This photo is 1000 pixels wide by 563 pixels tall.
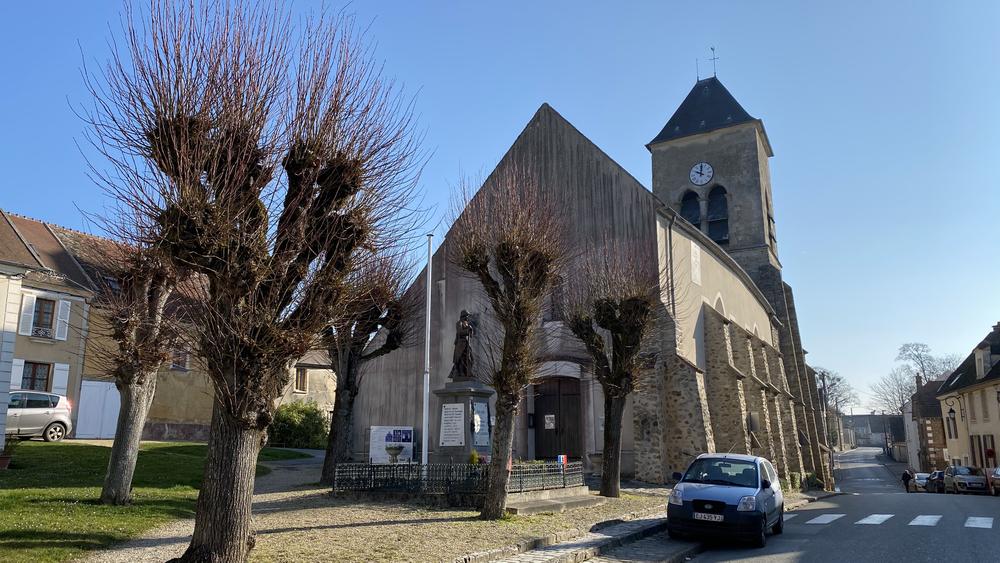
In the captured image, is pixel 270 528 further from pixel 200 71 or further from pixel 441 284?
pixel 441 284

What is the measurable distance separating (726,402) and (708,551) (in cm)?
1269

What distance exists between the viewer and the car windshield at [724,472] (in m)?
11.2

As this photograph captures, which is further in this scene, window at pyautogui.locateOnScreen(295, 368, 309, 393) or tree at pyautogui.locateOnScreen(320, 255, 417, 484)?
window at pyautogui.locateOnScreen(295, 368, 309, 393)

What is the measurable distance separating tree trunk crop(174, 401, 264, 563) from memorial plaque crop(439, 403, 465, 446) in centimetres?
775

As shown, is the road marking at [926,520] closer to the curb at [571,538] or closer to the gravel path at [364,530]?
the gravel path at [364,530]

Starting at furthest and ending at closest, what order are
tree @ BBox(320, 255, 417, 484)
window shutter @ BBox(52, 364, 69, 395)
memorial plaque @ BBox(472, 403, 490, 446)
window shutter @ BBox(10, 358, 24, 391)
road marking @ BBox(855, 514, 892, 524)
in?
1. window shutter @ BBox(52, 364, 69, 395)
2. window shutter @ BBox(10, 358, 24, 391)
3. tree @ BBox(320, 255, 417, 484)
4. memorial plaque @ BBox(472, 403, 490, 446)
5. road marking @ BBox(855, 514, 892, 524)

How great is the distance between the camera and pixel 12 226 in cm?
2419

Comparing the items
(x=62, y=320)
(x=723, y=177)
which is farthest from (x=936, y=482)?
(x=62, y=320)

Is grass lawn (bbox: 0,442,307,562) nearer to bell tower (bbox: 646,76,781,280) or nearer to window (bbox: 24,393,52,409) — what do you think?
window (bbox: 24,393,52,409)

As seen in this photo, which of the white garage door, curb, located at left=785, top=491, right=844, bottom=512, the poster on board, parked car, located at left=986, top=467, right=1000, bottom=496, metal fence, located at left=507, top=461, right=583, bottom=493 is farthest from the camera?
parked car, located at left=986, top=467, right=1000, bottom=496

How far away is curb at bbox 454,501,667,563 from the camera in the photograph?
8.19 meters

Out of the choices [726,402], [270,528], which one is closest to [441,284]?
[726,402]

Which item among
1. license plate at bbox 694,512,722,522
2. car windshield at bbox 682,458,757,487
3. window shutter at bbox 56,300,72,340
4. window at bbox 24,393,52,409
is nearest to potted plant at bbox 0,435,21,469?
window at bbox 24,393,52,409

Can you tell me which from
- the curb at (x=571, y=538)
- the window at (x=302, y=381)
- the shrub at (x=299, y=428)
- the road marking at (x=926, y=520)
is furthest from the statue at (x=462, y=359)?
the window at (x=302, y=381)
